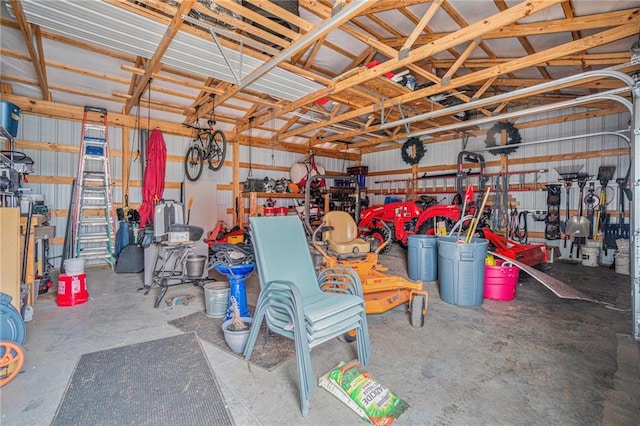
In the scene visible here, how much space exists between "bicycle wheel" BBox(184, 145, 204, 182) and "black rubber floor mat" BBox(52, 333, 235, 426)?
5.11m

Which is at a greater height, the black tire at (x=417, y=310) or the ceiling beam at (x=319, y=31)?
the ceiling beam at (x=319, y=31)

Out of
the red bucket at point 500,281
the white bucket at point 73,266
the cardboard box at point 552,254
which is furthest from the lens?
the cardboard box at point 552,254

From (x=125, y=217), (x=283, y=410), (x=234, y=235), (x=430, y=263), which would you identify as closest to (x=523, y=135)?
(x=430, y=263)

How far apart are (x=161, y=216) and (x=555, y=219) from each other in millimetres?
7881

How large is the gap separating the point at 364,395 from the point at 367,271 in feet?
5.93

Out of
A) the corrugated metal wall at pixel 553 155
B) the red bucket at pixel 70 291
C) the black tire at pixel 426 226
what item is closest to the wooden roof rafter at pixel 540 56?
the black tire at pixel 426 226

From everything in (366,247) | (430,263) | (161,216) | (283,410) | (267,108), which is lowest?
(283,410)

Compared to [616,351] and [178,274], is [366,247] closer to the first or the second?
[616,351]

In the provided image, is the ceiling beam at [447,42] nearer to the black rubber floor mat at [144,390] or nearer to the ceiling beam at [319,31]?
the ceiling beam at [319,31]

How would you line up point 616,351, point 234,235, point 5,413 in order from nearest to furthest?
1. point 5,413
2. point 616,351
3. point 234,235

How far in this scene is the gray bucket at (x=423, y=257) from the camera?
4.49 metres

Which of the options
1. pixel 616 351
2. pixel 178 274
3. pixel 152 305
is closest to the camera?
pixel 616 351

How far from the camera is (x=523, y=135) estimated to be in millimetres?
7160

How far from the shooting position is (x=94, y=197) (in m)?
5.77
